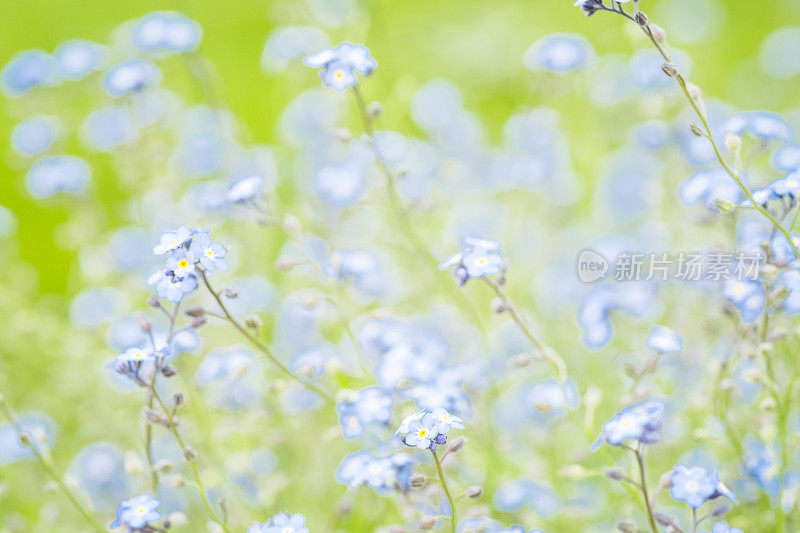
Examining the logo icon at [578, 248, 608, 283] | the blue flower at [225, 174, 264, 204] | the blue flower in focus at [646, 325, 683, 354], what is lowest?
the logo icon at [578, 248, 608, 283]

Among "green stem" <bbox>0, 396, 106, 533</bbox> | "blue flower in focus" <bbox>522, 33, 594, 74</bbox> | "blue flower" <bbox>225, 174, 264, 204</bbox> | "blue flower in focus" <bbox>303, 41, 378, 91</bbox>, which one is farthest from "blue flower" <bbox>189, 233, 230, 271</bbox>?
"blue flower in focus" <bbox>522, 33, 594, 74</bbox>

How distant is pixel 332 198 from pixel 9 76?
1.11 metres

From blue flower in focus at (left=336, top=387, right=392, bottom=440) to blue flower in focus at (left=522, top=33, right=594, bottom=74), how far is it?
117 cm

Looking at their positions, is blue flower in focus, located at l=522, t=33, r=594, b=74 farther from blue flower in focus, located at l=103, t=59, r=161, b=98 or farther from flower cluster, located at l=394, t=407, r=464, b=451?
flower cluster, located at l=394, t=407, r=464, b=451

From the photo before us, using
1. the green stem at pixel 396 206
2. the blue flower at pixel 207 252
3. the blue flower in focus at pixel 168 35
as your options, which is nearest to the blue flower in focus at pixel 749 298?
the green stem at pixel 396 206

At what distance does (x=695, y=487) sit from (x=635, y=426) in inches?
5.7

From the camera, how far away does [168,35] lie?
267cm

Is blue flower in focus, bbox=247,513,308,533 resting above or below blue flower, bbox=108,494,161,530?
below

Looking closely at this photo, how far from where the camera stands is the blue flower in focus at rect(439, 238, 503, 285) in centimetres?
175

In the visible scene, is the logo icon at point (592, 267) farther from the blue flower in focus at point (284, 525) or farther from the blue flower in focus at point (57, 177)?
the blue flower in focus at point (57, 177)

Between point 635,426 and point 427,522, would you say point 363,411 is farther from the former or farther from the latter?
point 635,426

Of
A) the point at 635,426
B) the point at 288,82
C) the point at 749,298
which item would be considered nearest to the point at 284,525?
the point at 635,426

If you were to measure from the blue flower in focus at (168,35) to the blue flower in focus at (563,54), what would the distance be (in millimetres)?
1012

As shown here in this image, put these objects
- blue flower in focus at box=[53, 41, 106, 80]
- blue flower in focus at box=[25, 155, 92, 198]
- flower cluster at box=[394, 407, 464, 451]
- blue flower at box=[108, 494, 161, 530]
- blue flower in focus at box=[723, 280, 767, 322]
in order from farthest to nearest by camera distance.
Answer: blue flower in focus at box=[25, 155, 92, 198]
blue flower in focus at box=[53, 41, 106, 80]
blue flower in focus at box=[723, 280, 767, 322]
blue flower at box=[108, 494, 161, 530]
flower cluster at box=[394, 407, 464, 451]
